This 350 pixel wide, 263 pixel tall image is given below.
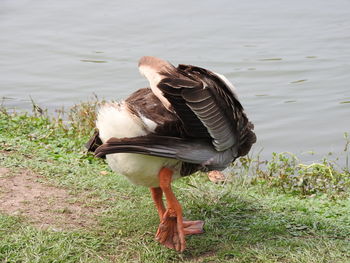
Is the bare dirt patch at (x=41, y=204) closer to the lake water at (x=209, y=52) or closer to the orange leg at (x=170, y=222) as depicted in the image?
the orange leg at (x=170, y=222)

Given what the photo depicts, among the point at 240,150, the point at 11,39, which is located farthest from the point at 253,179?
the point at 11,39

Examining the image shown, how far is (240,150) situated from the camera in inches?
181

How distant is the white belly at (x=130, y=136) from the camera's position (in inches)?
159

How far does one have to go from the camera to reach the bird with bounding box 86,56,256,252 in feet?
12.9

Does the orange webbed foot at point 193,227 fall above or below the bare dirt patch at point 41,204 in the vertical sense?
below

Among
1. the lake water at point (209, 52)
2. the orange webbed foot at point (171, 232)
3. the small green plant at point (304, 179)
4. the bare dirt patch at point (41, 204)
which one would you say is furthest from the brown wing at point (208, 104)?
the lake water at point (209, 52)

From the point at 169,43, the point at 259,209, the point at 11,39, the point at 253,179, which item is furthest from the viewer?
the point at 11,39

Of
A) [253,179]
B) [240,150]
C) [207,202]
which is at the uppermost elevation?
[240,150]

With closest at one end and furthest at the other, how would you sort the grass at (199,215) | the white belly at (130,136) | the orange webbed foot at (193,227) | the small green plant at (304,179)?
1. the white belly at (130,136)
2. the grass at (199,215)
3. the orange webbed foot at (193,227)
4. the small green plant at (304,179)

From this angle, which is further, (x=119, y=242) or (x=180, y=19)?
(x=180, y=19)

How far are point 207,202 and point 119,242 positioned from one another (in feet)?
3.19

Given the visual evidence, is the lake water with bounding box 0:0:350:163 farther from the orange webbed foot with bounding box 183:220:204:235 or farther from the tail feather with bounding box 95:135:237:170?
the tail feather with bounding box 95:135:237:170

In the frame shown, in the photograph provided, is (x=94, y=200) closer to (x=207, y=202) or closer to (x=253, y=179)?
(x=207, y=202)

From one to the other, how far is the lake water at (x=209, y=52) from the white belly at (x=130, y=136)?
4.31m
